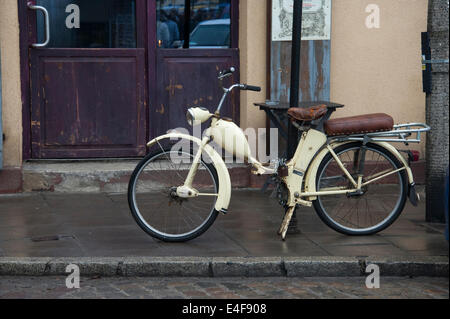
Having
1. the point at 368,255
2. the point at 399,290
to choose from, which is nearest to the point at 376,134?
the point at 368,255

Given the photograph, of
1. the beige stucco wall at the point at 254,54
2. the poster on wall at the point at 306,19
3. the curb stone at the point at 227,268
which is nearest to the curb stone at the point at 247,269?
the curb stone at the point at 227,268

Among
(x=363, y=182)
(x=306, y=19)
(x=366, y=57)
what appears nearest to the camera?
(x=363, y=182)

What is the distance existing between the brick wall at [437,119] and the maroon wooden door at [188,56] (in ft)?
8.74

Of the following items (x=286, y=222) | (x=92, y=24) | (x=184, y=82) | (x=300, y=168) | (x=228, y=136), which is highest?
(x=92, y=24)

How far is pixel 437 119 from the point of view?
7.08m

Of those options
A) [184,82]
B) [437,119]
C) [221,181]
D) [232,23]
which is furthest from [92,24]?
[437,119]

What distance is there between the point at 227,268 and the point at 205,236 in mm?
927

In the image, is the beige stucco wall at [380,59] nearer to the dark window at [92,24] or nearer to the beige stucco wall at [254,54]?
the beige stucco wall at [254,54]

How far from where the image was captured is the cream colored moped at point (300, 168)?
21.1ft

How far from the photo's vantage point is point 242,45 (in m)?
9.05

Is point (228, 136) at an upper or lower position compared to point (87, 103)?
lower

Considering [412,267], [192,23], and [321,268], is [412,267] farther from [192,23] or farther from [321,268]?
[192,23]

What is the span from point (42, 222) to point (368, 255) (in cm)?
293
